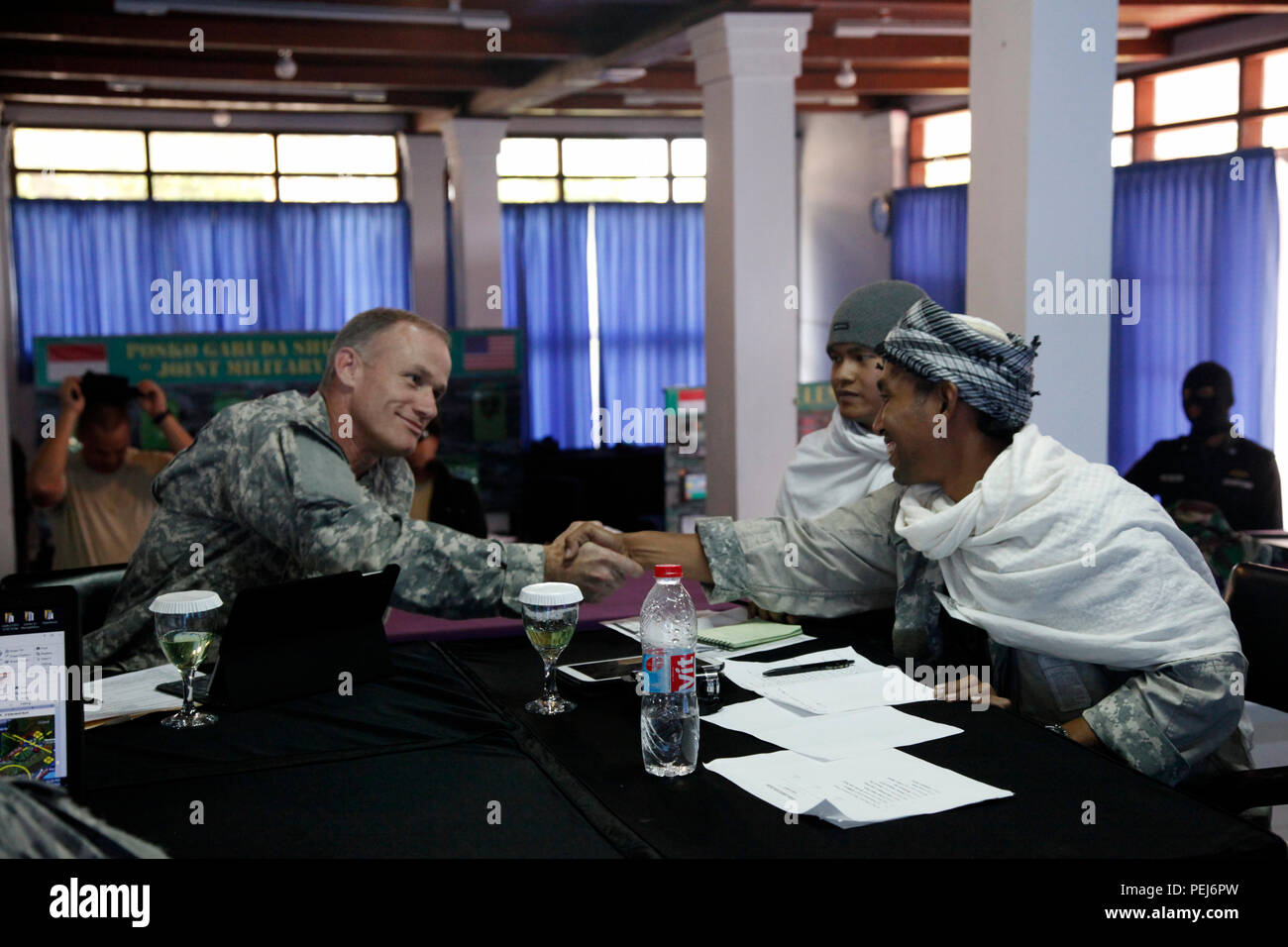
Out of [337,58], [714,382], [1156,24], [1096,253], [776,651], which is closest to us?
A: [776,651]

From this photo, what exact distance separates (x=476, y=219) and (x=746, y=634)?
7.83 metres

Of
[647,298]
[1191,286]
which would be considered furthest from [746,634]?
[647,298]

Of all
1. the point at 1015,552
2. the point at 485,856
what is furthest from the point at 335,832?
the point at 1015,552

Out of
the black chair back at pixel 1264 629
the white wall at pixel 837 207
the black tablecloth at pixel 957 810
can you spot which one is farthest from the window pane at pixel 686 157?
the black tablecloth at pixel 957 810

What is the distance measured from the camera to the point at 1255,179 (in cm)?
658

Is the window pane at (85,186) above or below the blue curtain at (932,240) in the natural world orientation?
above

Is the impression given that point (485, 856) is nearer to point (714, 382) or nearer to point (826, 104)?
point (714, 382)

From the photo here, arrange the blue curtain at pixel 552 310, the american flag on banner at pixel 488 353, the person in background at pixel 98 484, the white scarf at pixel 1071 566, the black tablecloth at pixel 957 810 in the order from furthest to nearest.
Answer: the blue curtain at pixel 552 310, the american flag on banner at pixel 488 353, the person in background at pixel 98 484, the white scarf at pixel 1071 566, the black tablecloth at pixel 957 810

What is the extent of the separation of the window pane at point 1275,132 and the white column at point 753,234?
3.21 m

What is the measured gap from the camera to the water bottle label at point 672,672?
1477mm

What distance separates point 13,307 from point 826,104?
6.65 metres

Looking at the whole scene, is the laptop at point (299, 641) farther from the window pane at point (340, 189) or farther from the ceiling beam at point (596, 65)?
the window pane at point (340, 189)

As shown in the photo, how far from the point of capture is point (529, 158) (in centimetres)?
1044

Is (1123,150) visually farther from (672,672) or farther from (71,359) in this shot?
(672,672)
